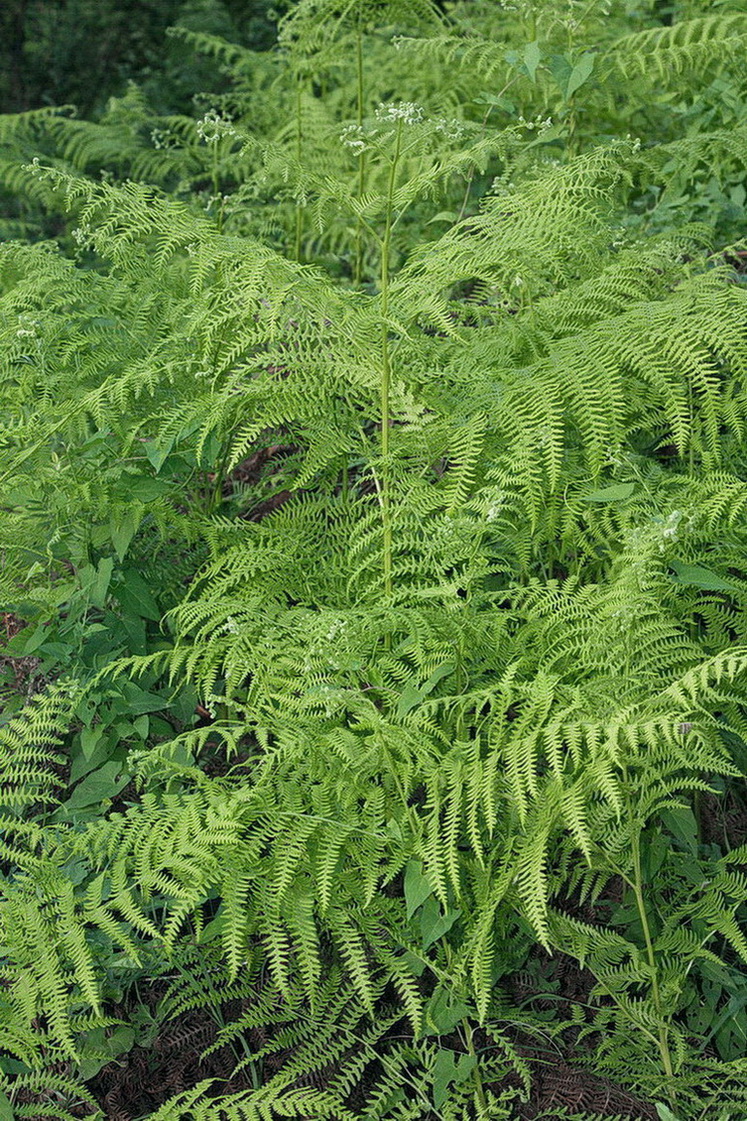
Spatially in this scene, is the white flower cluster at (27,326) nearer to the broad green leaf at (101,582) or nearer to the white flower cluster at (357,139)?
the broad green leaf at (101,582)

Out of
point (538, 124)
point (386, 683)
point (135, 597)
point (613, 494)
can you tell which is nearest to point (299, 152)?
point (538, 124)

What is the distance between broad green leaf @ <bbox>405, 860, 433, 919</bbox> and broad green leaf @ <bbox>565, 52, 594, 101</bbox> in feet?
6.70

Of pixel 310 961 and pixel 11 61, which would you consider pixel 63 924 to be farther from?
pixel 11 61

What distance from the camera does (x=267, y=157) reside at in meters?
2.52

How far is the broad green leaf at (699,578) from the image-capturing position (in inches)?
82.3

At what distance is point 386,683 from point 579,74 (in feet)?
5.85

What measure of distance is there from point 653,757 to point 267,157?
4.94 feet

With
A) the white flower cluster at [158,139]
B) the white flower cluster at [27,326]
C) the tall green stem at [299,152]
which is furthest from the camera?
the white flower cluster at [158,139]

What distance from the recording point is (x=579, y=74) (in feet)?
9.84

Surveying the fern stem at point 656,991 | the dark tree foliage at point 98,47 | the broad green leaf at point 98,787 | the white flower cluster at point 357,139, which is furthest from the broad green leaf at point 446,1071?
the dark tree foliage at point 98,47

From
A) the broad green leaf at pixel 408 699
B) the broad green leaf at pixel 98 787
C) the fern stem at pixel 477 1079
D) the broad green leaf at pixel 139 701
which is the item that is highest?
the broad green leaf at pixel 408 699

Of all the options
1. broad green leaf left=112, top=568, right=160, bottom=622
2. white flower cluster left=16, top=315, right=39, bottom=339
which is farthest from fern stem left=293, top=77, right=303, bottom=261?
broad green leaf left=112, top=568, right=160, bottom=622

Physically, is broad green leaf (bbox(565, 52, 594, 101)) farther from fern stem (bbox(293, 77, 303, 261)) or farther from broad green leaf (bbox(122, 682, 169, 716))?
broad green leaf (bbox(122, 682, 169, 716))

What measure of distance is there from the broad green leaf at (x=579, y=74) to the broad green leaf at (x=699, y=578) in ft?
4.85
